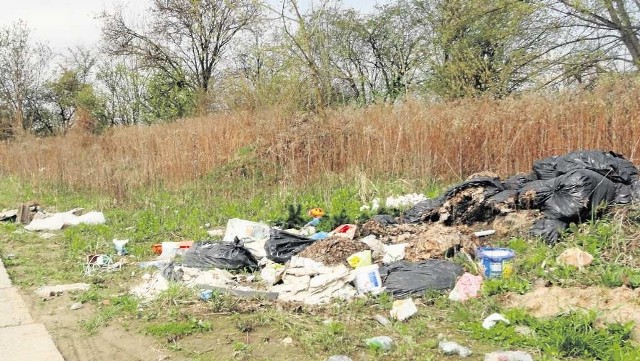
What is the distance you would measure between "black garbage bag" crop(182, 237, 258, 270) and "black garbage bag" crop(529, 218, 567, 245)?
8.97ft

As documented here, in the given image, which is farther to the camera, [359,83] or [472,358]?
[359,83]

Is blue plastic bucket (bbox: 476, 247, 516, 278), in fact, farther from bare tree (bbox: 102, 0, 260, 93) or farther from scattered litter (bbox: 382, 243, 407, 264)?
bare tree (bbox: 102, 0, 260, 93)

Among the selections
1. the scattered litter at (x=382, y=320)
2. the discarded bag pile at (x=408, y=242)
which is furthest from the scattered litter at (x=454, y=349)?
the discarded bag pile at (x=408, y=242)

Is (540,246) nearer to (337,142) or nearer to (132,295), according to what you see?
(132,295)

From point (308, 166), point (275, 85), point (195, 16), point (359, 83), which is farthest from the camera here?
point (195, 16)

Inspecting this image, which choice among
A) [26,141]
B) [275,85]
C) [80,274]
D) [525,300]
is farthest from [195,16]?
[525,300]

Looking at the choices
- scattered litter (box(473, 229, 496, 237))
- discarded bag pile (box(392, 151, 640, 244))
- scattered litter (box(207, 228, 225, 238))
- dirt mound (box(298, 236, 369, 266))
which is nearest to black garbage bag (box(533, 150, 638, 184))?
discarded bag pile (box(392, 151, 640, 244))

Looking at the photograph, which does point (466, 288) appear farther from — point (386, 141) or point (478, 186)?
point (386, 141)

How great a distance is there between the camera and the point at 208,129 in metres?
12.0

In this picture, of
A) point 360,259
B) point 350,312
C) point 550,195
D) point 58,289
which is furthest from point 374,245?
point 58,289

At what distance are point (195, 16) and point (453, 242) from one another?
84.4 ft

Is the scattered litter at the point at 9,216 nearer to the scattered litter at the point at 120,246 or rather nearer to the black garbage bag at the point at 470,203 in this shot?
the scattered litter at the point at 120,246

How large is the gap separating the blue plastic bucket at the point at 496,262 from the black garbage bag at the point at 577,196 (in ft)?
2.97

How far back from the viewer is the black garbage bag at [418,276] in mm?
4320
